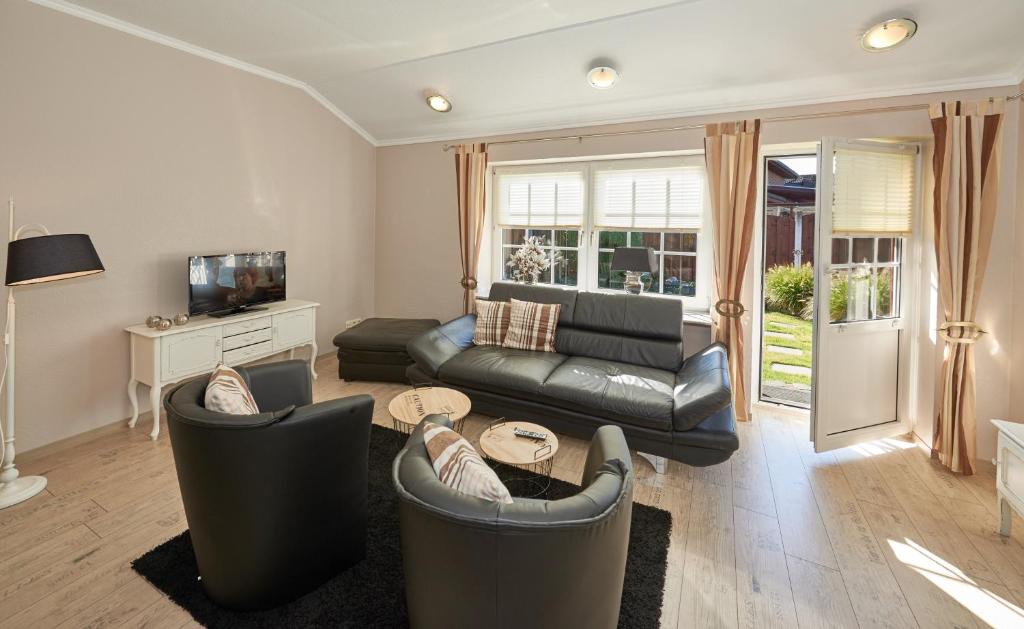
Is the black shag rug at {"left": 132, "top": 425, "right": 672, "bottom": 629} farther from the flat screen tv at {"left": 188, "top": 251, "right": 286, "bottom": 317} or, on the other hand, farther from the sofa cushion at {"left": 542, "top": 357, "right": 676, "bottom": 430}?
the flat screen tv at {"left": 188, "top": 251, "right": 286, "bottom": 317}

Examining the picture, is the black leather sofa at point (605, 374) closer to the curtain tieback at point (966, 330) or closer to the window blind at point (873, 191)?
the window blind at point (873, 191)

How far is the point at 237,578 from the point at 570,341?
2.85 metres

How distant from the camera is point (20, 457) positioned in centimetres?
302

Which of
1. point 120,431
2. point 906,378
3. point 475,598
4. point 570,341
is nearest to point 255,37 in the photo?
point 120,431

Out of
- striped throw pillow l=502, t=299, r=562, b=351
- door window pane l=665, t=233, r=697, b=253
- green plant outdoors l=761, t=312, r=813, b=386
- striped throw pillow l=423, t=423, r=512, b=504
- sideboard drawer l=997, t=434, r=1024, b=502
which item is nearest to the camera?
striped throw pillow l=423, t=423, r=512, b=504

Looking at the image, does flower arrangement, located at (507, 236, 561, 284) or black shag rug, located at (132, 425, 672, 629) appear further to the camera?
flower arrangement, located at (507, 236, 561, 284)

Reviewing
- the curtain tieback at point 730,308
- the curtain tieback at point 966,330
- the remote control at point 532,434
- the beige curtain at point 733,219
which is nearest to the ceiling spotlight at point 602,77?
the beige curtain at point 733,219

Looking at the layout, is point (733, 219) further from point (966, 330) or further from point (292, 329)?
point (292, 329)

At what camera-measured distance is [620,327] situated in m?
4.01

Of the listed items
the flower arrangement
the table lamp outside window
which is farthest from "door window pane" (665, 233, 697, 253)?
the flower arrangement

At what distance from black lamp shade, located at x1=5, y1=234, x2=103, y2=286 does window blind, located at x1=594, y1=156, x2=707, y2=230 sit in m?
3.80

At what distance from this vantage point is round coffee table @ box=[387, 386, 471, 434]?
2871 mm

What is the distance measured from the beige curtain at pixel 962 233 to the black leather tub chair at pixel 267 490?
351cm

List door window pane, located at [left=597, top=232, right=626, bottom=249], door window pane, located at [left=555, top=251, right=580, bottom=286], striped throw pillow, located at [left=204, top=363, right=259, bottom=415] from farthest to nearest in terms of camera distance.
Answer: door window pane, located at [left=555, top=251, right=580, bottom=286] < door window pane, located at [left=597, top=232, right=626, bottom=249] < striped throw pillow, located at [left=204, top=363, right=259, bottom=415]
